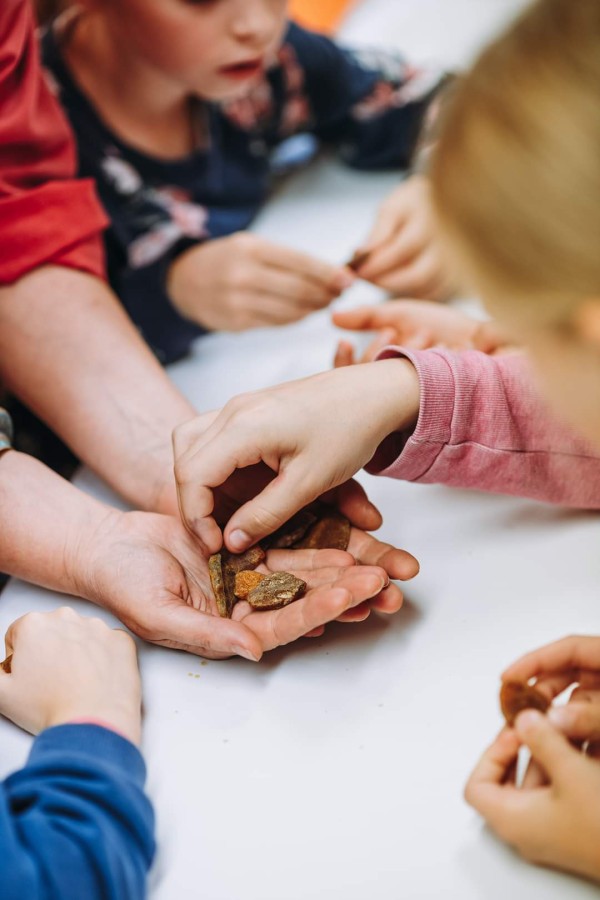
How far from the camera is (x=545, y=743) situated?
0.49 m

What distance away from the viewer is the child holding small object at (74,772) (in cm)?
46

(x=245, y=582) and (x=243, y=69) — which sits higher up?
(x=243, y=69)

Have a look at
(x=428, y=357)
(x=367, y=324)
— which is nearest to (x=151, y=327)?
(x=367, y=324)

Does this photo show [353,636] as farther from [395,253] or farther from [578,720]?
[395,253]

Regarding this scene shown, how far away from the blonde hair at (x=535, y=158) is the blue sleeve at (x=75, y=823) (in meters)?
0.37

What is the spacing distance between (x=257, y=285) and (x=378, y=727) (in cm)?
54

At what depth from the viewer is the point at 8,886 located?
44cm

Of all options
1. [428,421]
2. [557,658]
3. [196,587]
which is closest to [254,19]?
[428,421]

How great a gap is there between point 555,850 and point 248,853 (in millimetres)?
184

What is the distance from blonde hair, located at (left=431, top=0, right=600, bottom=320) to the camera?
1.29 ft

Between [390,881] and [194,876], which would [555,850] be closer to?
[390,881]

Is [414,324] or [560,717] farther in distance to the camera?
[414,324]

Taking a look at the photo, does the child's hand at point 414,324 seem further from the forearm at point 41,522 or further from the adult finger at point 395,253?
the forearm at point 41,522

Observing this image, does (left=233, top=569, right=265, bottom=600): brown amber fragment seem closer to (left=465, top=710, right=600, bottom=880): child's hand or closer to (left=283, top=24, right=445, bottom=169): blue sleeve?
(left=465, top=710, right=600, bottom=880): child's hand
